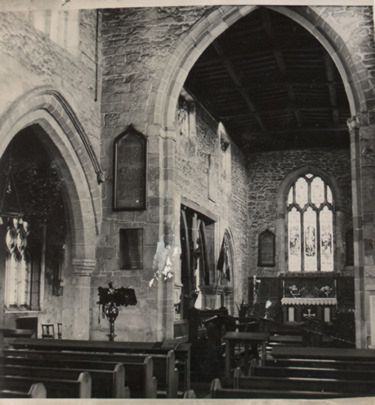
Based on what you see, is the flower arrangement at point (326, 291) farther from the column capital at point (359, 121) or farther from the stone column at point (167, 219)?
the column capital at point (359, 121)

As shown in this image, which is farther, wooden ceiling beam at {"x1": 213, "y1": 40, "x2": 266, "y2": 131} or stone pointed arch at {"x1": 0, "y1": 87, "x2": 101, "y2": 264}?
wooden ceiling beam at {"x1": 213, "y1": 40, "x2": 266, "y2": 131}

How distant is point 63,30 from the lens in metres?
8.39

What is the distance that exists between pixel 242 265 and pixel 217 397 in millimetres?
14232

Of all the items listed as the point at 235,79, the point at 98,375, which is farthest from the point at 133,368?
the point at 235,79

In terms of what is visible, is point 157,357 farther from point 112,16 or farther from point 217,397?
point 112,16

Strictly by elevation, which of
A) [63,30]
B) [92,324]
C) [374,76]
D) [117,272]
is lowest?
[92,324]

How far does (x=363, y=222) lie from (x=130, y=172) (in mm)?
3462

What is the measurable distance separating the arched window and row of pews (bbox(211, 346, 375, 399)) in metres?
12.4

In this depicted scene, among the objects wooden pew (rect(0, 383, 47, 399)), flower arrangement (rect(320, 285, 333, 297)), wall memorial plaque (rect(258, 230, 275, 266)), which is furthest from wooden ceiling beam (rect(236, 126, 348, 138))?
wooden pew (rect(0, 383, 47, 399))

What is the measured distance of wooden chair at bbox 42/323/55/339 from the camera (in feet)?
30.2

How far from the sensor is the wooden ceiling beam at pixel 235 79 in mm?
11113

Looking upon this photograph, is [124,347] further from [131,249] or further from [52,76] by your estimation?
[52,76]

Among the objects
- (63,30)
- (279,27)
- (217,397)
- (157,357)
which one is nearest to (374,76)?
(279,27)

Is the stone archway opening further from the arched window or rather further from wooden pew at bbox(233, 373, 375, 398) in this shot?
the arched window
